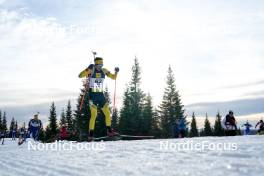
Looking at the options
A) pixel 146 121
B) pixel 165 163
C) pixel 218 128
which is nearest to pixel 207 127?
pixel 218 128

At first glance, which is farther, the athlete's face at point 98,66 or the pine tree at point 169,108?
the pine tree at point 169,108

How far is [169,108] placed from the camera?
59.3 metres

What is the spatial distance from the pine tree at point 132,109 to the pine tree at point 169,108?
642 centimetres

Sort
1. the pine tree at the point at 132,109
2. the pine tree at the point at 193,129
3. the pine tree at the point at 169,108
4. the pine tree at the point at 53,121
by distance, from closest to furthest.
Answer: the pine tree at the point at 132,109 < the pine tree at the point at 169,108 < the pine tree at the point at 53,121 < the pine tree at the point at 193,129

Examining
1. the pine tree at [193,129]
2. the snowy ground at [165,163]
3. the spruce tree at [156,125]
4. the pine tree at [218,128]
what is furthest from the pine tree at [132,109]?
the snowy ground at [165,163]

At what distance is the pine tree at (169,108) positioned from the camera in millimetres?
57062

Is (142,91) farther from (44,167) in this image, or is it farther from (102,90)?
(44,167)

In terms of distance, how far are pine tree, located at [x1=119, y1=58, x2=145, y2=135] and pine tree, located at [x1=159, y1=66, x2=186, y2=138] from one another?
642 cm

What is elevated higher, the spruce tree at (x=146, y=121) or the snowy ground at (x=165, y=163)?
the spruce tree at (x=146, y=121)

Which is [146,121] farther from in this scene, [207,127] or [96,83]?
[207,127]

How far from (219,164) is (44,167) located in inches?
114

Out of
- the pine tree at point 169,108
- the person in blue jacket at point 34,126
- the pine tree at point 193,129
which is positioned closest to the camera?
the person in blue jacket at point 34,126

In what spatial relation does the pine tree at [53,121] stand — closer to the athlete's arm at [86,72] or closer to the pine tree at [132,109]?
the pine tree at [132,109]

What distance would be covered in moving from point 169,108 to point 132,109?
33.3 feet
